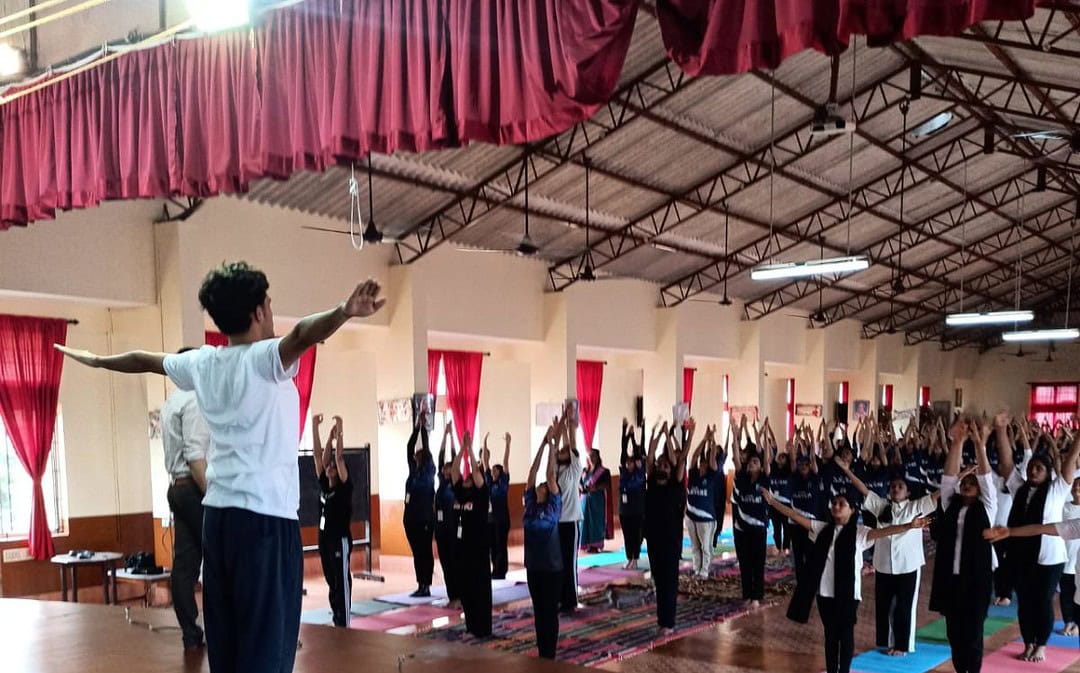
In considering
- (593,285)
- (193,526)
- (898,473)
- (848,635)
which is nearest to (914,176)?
(593,285)

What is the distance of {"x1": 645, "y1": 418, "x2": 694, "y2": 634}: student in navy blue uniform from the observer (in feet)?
24.8

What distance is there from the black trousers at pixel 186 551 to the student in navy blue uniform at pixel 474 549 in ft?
11.7

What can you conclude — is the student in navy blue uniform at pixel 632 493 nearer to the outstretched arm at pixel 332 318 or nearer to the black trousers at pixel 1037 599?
the black trousers at pixel 1037 599

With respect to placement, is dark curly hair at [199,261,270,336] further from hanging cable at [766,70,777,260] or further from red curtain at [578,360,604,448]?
red curtain at [578,360,604,448]

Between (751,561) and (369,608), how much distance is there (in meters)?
4.05

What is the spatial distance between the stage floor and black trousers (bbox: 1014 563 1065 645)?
4804 millimetres

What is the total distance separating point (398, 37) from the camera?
3414 mm

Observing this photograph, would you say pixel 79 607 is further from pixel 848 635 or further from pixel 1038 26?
pixel 1038 26

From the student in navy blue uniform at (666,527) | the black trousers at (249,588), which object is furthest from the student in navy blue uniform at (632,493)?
the black trousers at (249,588)

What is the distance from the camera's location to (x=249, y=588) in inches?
79.5

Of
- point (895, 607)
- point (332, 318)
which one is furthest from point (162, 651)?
point (895, 607)

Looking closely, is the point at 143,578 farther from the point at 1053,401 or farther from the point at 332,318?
the point at 1053,401

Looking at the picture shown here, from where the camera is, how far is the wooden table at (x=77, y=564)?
8156 mm

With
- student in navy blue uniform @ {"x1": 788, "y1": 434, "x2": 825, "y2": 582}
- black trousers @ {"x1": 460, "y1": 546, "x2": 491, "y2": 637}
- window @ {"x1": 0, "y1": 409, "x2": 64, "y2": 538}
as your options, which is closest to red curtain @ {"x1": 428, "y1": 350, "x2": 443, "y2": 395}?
window @ {"x1": 0, "y1": 409, "x2": 64, "y2": 538}
